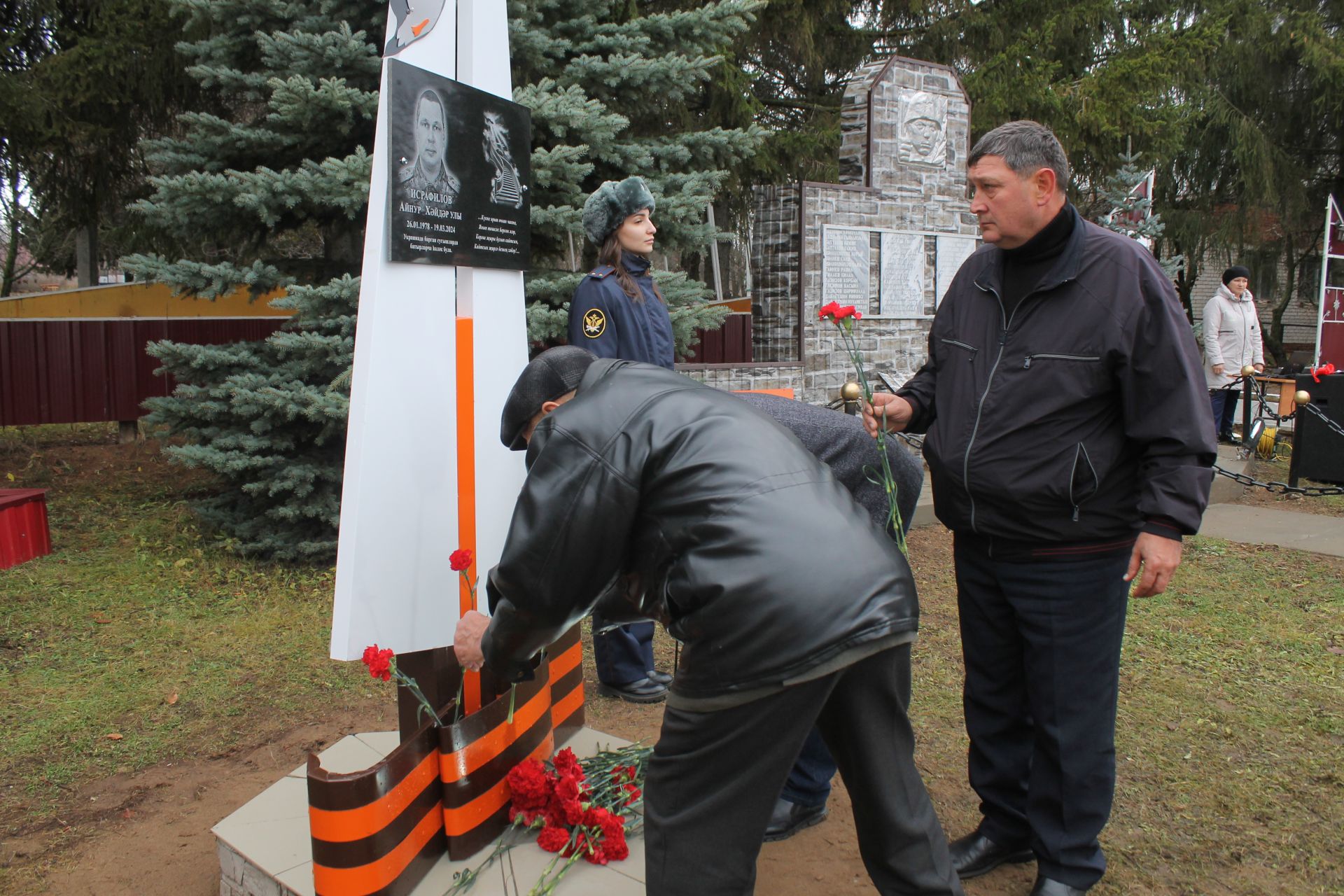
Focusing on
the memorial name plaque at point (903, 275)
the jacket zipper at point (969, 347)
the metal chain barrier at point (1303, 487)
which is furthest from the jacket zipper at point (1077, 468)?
the memorial name plaque at point (903, 275)

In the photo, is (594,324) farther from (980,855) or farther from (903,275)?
(903,275)

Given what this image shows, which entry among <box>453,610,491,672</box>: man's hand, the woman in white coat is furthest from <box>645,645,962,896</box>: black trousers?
the woman in white coat

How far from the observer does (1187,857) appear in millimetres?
2918

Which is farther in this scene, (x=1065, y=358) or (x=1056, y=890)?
(x=1056, y=890)

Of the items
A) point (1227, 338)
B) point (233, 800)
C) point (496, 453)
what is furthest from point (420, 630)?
point (1227, 338)

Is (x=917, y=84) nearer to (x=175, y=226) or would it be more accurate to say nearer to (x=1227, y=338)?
(x=1227, y=338)

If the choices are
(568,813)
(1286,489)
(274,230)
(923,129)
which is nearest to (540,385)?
(568,813)

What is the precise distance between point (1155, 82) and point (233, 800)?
1086cm

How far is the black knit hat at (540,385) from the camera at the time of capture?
212 centimetres

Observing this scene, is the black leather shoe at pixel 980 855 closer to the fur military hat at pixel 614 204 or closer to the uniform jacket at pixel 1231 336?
the fur military hat at pixel 614 204

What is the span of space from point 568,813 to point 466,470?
993mm

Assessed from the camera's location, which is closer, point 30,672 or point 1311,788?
point 1311,788

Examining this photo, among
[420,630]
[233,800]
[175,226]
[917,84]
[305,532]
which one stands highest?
[917,84]

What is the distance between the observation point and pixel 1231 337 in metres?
10.1
